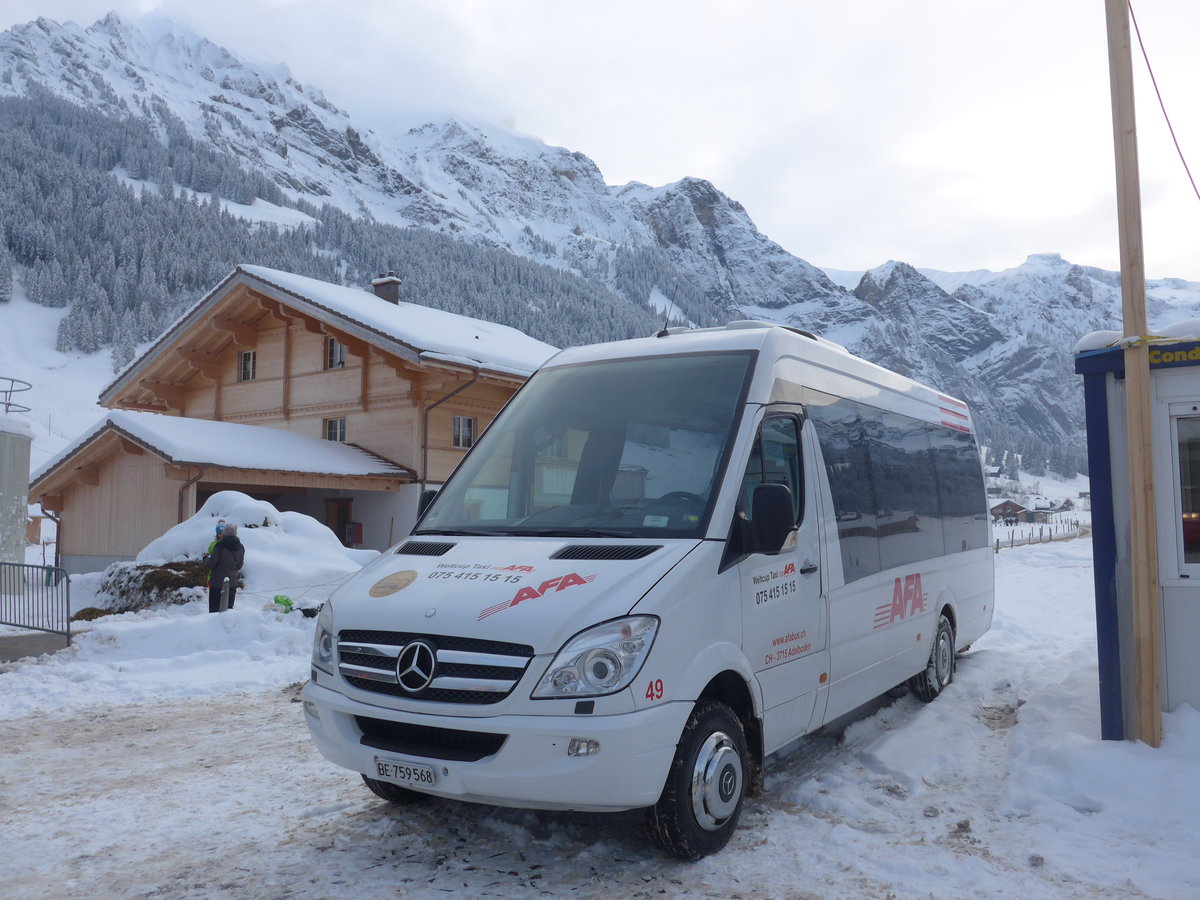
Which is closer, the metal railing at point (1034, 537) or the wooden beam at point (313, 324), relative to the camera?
the wooden beam at point (313, 324)

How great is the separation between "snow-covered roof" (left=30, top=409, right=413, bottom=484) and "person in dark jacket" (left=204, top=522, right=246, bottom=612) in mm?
5935

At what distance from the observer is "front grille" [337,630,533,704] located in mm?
3970

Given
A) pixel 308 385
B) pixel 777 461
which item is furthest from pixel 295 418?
pixel 777 461

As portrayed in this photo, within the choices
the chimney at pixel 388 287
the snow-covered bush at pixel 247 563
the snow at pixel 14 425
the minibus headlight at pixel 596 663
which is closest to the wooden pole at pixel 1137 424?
the minibus headlight at pixel 596 663

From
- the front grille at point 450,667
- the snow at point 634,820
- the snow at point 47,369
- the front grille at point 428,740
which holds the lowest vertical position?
the snow at point 634,820

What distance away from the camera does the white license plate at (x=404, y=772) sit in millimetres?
4051

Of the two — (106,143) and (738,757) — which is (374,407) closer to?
(738,757)

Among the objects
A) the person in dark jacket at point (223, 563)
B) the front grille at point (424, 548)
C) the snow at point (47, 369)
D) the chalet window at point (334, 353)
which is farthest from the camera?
the snow at point (47, 369)

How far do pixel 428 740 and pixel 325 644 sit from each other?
84 cm

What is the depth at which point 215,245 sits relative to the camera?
354 feet

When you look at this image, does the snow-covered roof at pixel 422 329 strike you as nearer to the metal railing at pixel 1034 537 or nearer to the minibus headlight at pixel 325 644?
the minibus headlight at pixel 325 644

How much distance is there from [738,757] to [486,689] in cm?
137

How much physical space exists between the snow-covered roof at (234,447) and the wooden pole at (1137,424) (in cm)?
1732

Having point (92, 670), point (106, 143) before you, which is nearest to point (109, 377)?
point (106, 143)
